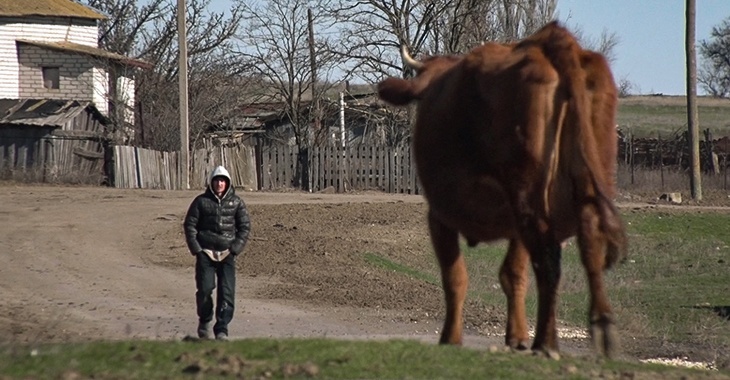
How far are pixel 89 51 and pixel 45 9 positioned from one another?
4049mm

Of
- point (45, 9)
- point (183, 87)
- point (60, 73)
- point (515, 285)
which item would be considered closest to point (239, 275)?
point (515, 285)

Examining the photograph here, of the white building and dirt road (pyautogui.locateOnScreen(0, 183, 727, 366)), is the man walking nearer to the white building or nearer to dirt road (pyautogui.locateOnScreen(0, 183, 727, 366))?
dirt road (pyautogui.locateOnScreen(0, 183, 727, 366))

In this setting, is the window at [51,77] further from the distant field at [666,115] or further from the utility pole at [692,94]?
the distant field at [666,115]

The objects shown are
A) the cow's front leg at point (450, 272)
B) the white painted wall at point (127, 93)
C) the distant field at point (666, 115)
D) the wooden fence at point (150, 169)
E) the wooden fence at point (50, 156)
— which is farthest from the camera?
the distant field at point (666, 115)

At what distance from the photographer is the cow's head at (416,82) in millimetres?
8352

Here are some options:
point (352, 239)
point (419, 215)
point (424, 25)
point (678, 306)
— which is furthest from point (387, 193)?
point (678, 306)

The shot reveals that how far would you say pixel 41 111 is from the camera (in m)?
40.7

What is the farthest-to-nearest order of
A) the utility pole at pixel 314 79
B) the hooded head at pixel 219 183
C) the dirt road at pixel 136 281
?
the utility pole at pixel 314 79, the dirt road at pixel 136 281, the hooded head at pixel 219 183

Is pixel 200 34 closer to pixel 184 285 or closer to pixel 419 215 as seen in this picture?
pixel 419 215

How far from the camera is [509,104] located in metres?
6.74

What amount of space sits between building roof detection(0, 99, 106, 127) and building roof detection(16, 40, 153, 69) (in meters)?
4.53

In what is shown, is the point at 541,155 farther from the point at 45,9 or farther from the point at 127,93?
the point at 45,9

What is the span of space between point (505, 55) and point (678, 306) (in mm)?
10898

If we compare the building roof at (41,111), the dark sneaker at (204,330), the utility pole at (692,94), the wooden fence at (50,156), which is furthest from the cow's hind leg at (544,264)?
the building roof at (41,111)
